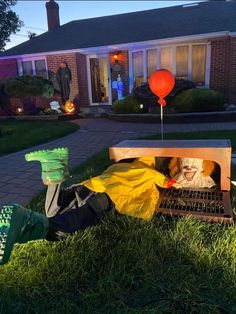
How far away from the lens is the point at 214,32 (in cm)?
1063

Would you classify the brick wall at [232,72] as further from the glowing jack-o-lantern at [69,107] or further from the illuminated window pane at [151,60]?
the glowing jack-o-lantern at [69,107]

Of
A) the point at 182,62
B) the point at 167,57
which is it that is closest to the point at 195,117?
the point at 182,62

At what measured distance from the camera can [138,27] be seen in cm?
1394

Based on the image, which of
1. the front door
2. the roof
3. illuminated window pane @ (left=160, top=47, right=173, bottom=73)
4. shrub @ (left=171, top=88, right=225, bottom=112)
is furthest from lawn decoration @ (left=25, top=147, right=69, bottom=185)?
the front door

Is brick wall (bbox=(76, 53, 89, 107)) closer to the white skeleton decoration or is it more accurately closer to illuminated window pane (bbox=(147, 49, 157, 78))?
illuminated window pane (bbox=(147, 49, 157, 78))

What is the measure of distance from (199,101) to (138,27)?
669 centimetres

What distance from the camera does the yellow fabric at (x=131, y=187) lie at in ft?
7.94

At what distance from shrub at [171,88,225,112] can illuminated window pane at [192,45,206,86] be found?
8.53ft

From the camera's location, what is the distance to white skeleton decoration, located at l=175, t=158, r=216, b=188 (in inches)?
117

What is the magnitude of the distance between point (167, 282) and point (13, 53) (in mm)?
14792

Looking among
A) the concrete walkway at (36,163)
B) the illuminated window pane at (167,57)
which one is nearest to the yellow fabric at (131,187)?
the concrete walkway at (36,163)

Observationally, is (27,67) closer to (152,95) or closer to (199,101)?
(152,95)

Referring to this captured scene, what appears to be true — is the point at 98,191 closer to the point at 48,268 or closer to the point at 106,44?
the point at 48,268

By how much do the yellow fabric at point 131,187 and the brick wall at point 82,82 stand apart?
1128cm
